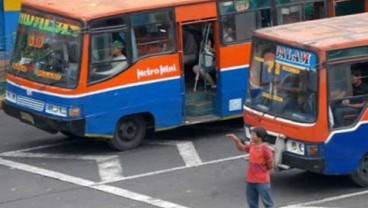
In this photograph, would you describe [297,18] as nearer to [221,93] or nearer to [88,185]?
[221,93]

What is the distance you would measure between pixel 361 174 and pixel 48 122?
5.16 m

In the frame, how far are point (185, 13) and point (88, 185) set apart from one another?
3746 millimetres

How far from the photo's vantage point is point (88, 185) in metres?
16.5

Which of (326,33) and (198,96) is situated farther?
(198,96)

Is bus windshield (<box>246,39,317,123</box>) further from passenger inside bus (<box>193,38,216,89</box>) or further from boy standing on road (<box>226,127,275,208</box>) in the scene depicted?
passenger inside bus (<box>193,38,216,89</box>)

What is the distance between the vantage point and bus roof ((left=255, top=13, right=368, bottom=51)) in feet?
→ 50.4

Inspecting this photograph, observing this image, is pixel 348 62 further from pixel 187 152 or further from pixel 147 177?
pixel 187 152

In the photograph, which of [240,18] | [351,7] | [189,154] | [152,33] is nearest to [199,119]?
[189,154]

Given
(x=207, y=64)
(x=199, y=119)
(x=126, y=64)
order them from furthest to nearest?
(x=207, y=64) < (x=199, y=119) < (x=126, y=64)

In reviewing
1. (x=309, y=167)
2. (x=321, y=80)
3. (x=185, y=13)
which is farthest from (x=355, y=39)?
(x=185, y=13)

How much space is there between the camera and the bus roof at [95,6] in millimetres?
17875

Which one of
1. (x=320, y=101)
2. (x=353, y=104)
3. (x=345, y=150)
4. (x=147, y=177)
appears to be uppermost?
(x=320, y=101)

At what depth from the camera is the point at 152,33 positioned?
18.6m

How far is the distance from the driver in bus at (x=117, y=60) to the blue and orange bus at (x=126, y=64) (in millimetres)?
16
